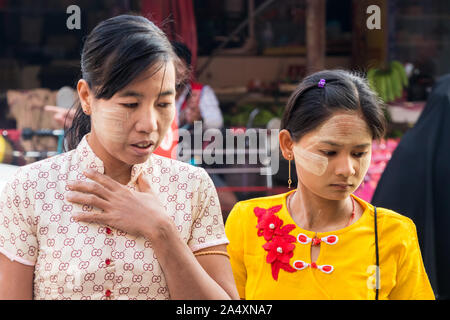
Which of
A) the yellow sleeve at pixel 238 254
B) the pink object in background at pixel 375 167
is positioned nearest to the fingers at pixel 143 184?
the yellow sleeve at pixel 238 254

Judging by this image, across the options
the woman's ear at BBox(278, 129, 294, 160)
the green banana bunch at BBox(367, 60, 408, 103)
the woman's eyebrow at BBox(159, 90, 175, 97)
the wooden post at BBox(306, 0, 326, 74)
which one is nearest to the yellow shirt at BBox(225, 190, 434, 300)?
the woman's ear at BBox(278, 129, 294, 160)

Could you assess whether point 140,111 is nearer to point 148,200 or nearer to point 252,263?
point 148,200

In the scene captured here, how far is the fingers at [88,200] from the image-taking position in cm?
133

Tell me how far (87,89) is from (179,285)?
430 mm

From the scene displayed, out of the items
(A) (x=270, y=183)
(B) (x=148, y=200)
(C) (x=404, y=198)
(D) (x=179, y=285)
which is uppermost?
(B) (x=148, y=200)

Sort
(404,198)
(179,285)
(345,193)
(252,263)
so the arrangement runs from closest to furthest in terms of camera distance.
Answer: (179,285) → (345,193) → (252,263) → (404,198)

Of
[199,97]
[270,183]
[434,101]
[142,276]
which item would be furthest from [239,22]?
[142,276]

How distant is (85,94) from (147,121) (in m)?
0.16

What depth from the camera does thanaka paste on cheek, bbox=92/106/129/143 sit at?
1.32 meters

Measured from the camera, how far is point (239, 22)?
19.4 feet

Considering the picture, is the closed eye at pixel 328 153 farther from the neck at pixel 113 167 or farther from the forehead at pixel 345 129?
the neck at pixel 113 167

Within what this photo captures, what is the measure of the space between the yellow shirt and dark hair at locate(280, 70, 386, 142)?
237 mm

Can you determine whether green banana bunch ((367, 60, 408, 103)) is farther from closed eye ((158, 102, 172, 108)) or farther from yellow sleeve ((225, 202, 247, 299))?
closed eye ((158, 102, 172, 108))

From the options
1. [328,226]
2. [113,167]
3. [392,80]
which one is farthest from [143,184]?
[392,80]
